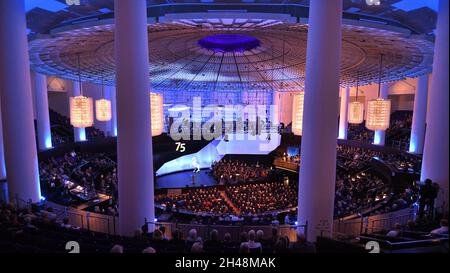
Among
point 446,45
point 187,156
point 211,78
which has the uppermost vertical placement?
point 211,78

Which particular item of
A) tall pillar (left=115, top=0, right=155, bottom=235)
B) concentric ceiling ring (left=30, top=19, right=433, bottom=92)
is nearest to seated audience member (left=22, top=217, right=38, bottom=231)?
tall pillar (left=115, top=0, right=155, bottom=235)

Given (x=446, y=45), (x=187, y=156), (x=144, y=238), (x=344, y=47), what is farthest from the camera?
(x=187, y=156)

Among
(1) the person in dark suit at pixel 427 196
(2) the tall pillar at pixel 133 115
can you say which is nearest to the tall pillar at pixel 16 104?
(2) the tall pillar at pixel 133 115

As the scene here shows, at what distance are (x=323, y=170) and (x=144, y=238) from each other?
12.3 feet

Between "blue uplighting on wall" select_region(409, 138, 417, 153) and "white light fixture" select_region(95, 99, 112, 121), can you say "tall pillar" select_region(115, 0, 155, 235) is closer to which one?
"white light fixture" select_region(95, 99, 112, 121)

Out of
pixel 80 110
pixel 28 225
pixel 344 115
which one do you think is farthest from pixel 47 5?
pixel 344 115

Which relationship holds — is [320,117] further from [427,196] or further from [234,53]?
[234,53]

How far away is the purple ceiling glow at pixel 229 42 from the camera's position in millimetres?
11391

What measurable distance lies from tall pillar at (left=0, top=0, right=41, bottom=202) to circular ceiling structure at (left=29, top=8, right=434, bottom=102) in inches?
39.5

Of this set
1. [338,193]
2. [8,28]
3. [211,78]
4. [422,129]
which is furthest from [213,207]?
[422,129]

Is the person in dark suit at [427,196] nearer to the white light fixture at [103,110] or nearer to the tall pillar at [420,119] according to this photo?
the white light fixture at [103,110]

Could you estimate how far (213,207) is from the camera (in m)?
14.4
